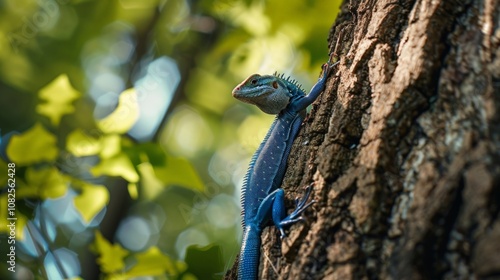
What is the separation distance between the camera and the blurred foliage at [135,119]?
399 centimetres

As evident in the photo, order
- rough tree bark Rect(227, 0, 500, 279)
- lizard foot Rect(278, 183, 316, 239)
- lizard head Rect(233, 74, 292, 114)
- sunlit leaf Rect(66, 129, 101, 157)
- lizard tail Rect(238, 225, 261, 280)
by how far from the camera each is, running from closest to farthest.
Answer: rough tree bark Rect(227, 0, 500, 279) < lizard foot Rect(278, 183, 316, 239) < lizard tail Rect(238, 225, 261, 280) < sunlit leaf Rect(66, 129, 101, 157) < lizard head Rect(233, 74, 292, 114)

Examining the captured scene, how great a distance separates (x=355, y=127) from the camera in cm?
286

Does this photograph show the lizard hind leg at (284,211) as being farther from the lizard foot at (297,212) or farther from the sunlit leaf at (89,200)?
the sunlit leaf at (89,200)

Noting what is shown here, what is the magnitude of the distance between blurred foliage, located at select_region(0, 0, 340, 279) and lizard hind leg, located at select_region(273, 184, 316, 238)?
2.70 feet

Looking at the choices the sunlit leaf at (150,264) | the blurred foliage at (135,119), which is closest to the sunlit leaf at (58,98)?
the blurred foliage at (135,119)

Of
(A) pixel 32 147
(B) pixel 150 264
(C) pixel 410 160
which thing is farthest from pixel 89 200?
(C) pixel 410 160

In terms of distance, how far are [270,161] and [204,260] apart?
3.10ft

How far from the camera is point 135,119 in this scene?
4.22m

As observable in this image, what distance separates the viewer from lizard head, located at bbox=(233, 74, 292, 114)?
16.2 ft

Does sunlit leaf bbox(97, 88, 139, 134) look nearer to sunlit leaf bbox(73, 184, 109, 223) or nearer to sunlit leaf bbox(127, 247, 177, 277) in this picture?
sunlit leaf bbox(73, 184, 109, 223)

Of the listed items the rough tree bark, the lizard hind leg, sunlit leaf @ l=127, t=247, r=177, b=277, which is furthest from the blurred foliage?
the rough tree bark

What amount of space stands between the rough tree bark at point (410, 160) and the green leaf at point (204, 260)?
33.1 inches

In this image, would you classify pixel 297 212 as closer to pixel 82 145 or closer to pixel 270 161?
pixel 270 161

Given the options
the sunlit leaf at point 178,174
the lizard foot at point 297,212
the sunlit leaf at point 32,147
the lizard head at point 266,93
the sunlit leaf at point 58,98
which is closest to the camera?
the lizard foot at point 297,212
